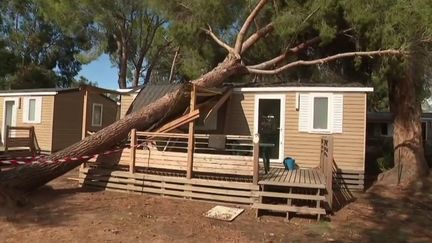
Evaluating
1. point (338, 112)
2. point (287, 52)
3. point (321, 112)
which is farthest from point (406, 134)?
point (287, 52)

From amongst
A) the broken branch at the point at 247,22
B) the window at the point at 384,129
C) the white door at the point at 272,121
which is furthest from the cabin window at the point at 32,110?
the window at the point at 384,129

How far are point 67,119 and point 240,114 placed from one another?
9.01 metres

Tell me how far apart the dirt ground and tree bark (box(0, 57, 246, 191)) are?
389mm

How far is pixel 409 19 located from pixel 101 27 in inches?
785

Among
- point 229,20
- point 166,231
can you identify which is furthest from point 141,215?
point 229,20

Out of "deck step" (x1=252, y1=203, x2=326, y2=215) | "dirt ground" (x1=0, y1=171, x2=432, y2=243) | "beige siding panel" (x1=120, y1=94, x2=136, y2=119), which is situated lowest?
"dirt ground" (x1=0, y1=171, x2=432, y2=243)

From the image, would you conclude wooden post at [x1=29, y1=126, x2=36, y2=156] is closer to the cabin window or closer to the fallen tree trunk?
the cabin window

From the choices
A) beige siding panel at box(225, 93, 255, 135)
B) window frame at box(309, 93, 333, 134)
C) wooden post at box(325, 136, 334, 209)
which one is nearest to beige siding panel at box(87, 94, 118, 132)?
beige siding panel at box(225, 93, 255, 135)

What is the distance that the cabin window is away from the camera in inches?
740

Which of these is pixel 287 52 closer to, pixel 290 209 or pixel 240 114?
pixel 240 114

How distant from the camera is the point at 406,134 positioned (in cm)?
1344

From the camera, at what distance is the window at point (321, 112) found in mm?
12367

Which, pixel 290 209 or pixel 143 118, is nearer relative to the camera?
pixel 290 209

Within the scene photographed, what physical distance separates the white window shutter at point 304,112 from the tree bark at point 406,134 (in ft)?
8.82
